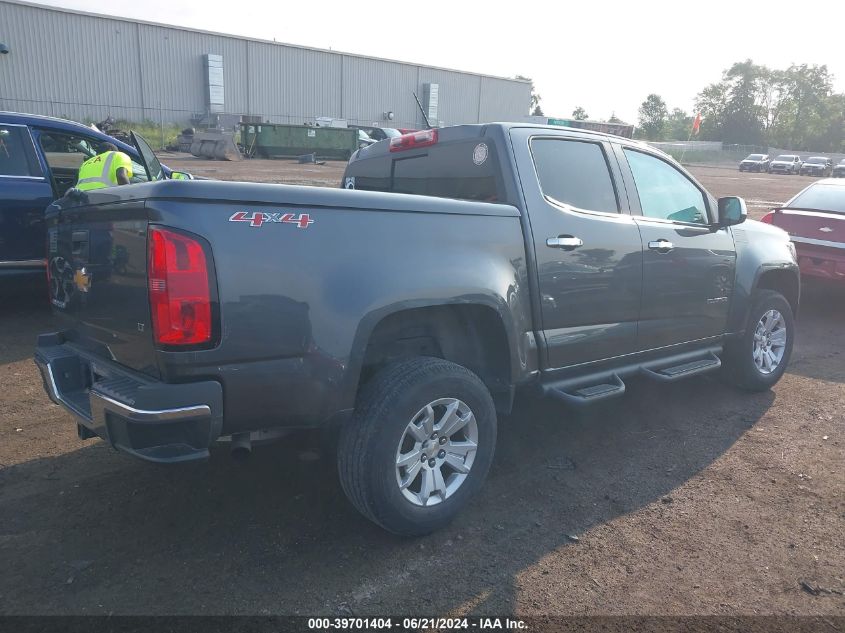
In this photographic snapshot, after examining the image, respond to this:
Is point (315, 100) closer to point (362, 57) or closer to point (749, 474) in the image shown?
point (362, 57)

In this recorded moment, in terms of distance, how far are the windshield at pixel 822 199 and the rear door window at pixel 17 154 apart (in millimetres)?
8627

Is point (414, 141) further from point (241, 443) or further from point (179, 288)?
point (241, 443)

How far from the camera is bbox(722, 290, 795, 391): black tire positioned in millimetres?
5133

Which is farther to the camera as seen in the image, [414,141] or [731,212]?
[731,212]

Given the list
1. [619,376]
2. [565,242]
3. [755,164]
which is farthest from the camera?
[755,164]

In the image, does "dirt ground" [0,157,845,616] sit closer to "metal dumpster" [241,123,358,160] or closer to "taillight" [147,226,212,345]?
"taillight" [147,226,212,345]

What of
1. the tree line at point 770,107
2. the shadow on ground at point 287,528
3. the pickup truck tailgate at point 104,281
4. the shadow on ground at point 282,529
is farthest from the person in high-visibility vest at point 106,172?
the tree line at point 770,107

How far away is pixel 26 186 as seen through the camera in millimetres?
6074

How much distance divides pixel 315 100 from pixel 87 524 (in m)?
50.1

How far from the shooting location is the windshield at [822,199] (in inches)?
320

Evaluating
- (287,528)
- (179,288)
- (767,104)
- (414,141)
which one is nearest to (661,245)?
(414,141)

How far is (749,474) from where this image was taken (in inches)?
154

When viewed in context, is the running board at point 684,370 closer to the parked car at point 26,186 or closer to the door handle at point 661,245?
the door handle at point 661,245

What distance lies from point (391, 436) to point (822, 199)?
7.76 m
